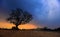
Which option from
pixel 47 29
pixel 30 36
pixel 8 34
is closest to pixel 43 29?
pixel 47 29

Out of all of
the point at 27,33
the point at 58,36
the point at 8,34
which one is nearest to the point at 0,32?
the point at 8,34

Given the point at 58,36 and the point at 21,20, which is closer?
the point at 58,36

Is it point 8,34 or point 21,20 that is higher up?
point 21,20

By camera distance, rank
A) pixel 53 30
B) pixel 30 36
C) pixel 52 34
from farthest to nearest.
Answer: pixel 53 30, pixel 52 34, pixel 30 36

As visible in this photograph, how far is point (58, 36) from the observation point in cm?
763

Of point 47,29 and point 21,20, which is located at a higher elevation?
point 21,20

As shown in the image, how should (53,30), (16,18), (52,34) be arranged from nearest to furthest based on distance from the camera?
(52,34)
(53,30)
(16,18)

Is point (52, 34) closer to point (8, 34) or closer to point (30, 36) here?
point (30, 36)

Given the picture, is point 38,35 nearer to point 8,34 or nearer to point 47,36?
point 47,36

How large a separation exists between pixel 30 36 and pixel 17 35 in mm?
609

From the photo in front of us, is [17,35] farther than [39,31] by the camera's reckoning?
No

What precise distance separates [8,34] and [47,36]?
1.86m

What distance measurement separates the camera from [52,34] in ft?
25.2

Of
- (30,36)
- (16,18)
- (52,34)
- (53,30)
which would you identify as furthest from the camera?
(16,18)
